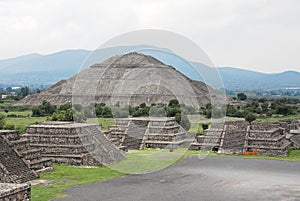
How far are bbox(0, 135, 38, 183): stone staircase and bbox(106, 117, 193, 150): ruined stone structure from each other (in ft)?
41.6

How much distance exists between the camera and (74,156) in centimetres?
2705

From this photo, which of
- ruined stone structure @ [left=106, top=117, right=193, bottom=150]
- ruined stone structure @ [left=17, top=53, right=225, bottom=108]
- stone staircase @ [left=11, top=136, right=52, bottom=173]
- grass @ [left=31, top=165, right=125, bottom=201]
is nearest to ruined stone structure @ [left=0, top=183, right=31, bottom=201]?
grass @ [left=31, top=165, right=125, bottom=201]

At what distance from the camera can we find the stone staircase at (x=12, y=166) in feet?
68.3

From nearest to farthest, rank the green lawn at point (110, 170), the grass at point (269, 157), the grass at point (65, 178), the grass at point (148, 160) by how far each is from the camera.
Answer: the grass at point (65, 178) → the green lawn at point (110, 170) → the grass at point (148, 160) → the grass at point (269, 157)

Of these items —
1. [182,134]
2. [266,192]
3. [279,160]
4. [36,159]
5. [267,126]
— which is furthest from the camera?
[182,134]

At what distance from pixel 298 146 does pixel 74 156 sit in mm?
17784

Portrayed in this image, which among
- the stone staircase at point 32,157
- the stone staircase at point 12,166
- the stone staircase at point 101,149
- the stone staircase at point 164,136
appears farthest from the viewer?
the stone staircase at point 164,136

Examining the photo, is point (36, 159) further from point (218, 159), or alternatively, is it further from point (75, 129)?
point (218, 159)

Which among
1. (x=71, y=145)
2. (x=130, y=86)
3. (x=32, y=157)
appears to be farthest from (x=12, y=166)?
(x=130, y=86)

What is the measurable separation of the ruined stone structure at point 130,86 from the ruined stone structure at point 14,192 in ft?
164

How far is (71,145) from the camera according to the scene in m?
27.6

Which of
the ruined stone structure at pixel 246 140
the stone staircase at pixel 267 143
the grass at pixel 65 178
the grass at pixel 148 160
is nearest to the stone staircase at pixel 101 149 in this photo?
the grass at pixel 148 160

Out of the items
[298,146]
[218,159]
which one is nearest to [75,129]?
[218,159]

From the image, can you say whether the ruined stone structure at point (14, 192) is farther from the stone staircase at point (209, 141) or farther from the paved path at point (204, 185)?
the stone staircase at point (209, 141)
